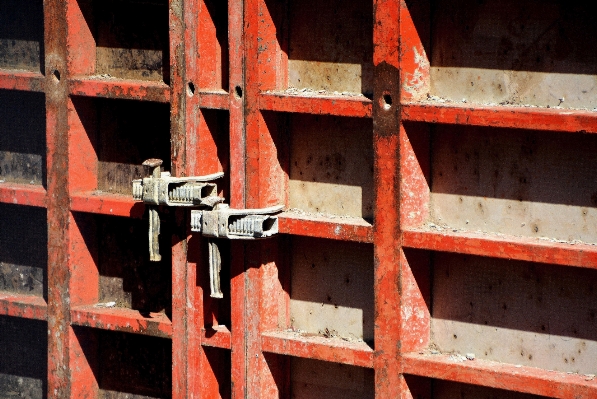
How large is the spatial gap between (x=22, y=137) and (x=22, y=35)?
0.74 meters

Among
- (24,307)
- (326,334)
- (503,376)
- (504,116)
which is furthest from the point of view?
(24,307)

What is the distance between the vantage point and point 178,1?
7.16m

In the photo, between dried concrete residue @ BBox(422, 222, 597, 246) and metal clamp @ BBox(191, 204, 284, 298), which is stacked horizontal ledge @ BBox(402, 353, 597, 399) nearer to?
dried concrete residue @ BBox(422, 222, 597, 246)

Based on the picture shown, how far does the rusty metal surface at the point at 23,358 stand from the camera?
27.5 feet

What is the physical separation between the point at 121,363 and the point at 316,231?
2037 mm

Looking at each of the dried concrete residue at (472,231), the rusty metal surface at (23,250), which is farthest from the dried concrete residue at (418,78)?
the rusty metal surface at (23,250)

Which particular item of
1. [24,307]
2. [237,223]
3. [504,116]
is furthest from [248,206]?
[24,307]

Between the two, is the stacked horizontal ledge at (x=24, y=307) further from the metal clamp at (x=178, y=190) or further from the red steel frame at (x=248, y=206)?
the metal clamp at (x=178, y=190)

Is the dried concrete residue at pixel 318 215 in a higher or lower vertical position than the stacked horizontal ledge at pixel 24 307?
higher

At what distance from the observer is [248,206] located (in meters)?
7.03

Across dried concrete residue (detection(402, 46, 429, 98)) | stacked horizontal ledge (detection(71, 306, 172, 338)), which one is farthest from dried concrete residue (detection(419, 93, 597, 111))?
stacked horizontal ledge (detection(71, 306, 172, 338))

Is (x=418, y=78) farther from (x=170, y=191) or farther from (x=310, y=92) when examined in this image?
(x=170, y=191)

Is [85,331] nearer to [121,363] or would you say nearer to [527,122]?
[121,363]

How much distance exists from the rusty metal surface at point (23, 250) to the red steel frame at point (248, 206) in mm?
164
